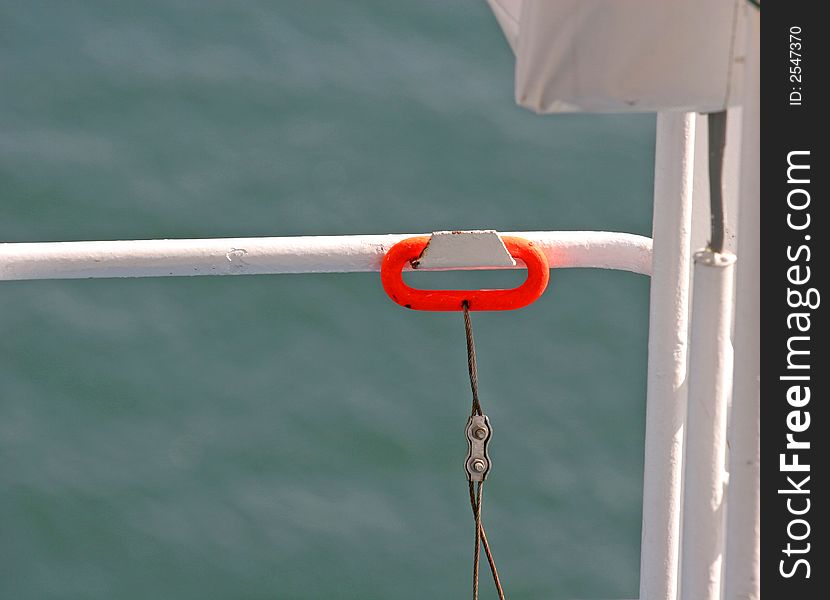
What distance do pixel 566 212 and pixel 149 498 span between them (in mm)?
1558

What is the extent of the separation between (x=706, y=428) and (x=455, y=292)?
0.46 m

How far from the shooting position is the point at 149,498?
3438 mm

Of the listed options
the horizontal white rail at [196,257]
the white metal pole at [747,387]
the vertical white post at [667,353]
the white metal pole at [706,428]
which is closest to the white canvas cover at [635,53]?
the white metal pole at [747,387]

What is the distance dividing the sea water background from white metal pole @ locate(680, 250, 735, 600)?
2.09 meters

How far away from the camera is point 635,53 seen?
102 cm

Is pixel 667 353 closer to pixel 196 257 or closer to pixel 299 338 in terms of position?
pixel 196 257

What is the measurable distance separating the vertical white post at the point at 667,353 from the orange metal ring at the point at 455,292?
15 cm

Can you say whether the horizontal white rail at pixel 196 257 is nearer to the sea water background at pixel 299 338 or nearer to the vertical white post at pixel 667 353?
the vertical white post at pixel 667 353

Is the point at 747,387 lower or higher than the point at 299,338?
lower

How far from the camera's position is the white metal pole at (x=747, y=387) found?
105 cm

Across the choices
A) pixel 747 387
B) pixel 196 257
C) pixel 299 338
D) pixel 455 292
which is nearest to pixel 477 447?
pixel 455 292

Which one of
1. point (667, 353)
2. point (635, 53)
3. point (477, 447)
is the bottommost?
point (477, 447)

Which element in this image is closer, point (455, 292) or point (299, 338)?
point (455, 292)
